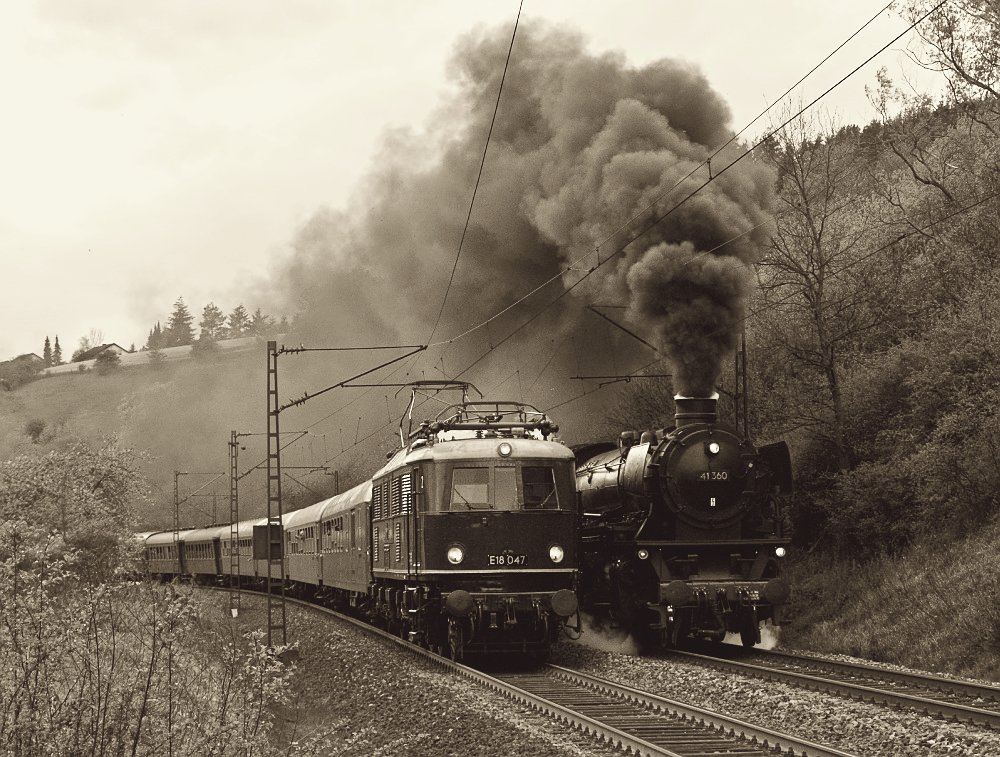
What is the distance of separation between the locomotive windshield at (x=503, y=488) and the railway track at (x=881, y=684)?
3.05m

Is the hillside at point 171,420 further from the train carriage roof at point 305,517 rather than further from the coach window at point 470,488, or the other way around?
the coach window at point 470,488

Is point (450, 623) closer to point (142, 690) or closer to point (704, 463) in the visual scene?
point (704, 463)

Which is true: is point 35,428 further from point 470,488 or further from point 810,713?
point 810,713

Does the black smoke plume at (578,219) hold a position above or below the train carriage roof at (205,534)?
above

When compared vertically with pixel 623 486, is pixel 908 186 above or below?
above

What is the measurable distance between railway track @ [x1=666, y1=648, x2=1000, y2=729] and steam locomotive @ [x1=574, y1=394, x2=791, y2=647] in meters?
0.75

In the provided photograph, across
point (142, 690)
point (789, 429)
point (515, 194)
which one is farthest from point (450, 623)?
point (515, 194)

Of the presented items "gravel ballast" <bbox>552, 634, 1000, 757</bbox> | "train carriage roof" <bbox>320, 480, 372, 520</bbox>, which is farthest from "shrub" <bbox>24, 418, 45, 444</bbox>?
"gravel ballast" <bbox>552, 634, 1000, 757</bbox>

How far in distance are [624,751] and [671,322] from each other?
9326 mm

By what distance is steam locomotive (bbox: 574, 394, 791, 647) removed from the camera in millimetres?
15258

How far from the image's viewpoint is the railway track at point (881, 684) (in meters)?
9.81

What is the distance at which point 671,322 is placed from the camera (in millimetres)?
17328

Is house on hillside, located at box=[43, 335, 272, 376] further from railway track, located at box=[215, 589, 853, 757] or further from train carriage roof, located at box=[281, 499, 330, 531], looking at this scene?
railway track, located at box=[215, 589, 853, 757]

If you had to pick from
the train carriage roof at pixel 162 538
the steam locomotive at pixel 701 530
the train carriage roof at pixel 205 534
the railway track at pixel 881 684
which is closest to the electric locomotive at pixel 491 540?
the steam locomotive at pixel 701 530
